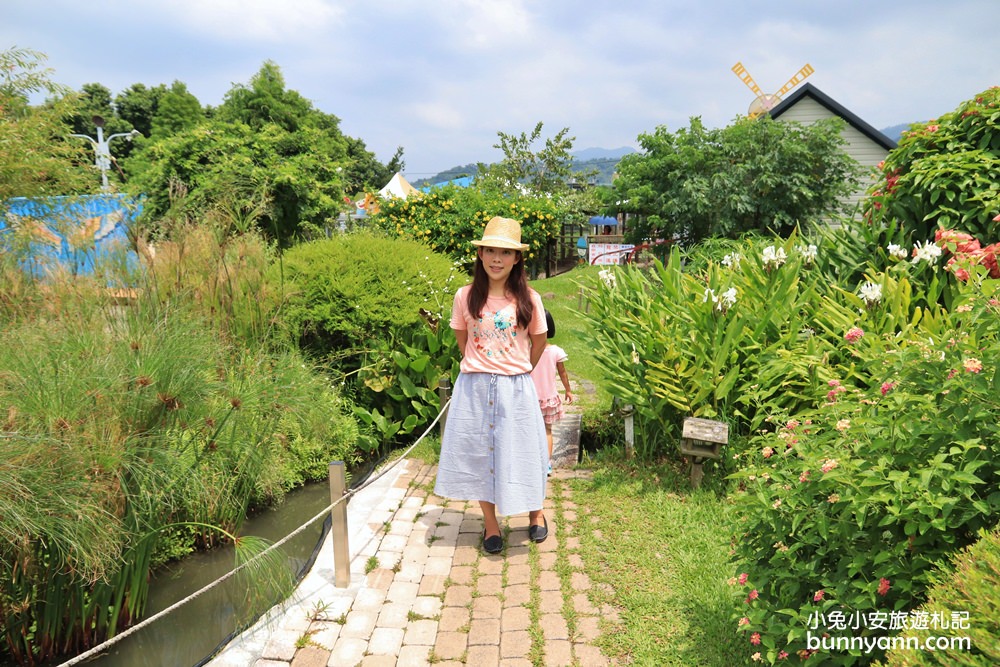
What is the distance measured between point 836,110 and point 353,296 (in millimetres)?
19516

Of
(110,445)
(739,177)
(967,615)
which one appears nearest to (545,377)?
(110,445)

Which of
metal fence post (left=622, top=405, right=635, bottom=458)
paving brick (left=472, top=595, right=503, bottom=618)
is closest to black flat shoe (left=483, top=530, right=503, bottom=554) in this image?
paving brick (left=472, top=595, right=503, bottom=618)

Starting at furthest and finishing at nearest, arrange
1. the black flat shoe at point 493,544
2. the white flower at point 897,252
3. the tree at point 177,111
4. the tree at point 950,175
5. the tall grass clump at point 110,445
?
1. the tree at point 177,111
2. the white flower at point 897,252
3. the tree at point 950,175
4. the black flat shoe at point 493,544
5. the tall grass clump at point 110,445

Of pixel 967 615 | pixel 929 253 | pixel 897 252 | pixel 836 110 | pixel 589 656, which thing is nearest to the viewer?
pixel 967 615

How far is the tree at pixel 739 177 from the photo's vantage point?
9930 millimetres

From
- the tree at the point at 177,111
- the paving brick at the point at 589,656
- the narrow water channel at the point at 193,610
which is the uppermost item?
the tree at the point at 177,111

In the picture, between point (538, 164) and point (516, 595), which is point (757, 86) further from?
point (516, 595)

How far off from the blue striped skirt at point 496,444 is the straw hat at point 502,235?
72 centimetres

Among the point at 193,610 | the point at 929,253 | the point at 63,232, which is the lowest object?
the point at 193,610

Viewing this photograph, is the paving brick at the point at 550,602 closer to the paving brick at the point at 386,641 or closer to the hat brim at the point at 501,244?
the paving brick at the point at 386,641

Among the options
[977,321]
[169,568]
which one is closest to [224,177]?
[169,568]

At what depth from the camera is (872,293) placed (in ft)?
13.1

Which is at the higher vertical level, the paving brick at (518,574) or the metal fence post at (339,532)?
the metal fence post at (339,532)

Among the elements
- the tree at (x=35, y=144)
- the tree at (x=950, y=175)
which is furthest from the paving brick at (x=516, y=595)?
the tree at (x=35, y=144)
